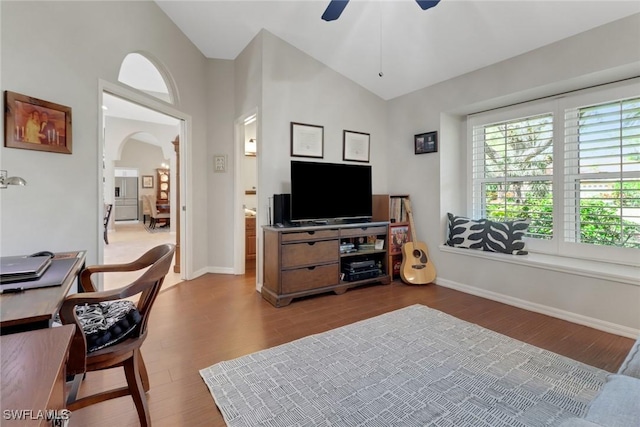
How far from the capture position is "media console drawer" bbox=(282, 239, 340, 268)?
2989mm

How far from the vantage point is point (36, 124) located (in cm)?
204

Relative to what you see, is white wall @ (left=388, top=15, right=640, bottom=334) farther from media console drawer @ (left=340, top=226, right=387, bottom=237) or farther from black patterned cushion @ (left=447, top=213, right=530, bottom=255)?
media console drawer @ (left=340, top=226, right=387, bottom=237)

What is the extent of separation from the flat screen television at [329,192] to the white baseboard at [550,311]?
1.39 metres

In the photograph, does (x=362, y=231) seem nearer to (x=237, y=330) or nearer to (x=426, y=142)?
(x=426, y=142)

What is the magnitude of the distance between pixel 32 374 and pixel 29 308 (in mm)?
522

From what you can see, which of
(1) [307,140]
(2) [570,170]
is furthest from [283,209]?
(2) [570,170]

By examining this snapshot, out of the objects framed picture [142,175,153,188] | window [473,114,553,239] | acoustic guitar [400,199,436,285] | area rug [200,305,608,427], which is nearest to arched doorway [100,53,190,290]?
framed picture [142,175,153,188]

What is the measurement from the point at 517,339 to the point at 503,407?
3.08 ft

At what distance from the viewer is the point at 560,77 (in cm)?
262

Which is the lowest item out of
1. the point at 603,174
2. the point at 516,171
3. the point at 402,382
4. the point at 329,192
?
the point at 402,382

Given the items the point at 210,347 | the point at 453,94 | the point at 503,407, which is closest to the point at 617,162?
the point at 453,94

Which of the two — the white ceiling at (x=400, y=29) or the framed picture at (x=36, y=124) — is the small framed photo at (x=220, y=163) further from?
the framed picture at (x=36, y=124)

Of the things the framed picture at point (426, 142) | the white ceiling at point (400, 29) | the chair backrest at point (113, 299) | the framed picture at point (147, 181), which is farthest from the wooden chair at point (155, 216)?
the chair backrest at point (113, 299)

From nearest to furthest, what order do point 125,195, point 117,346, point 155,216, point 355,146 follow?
1. point 117,346
2. point 355,146
3. point 155,216
4. point 125,195
